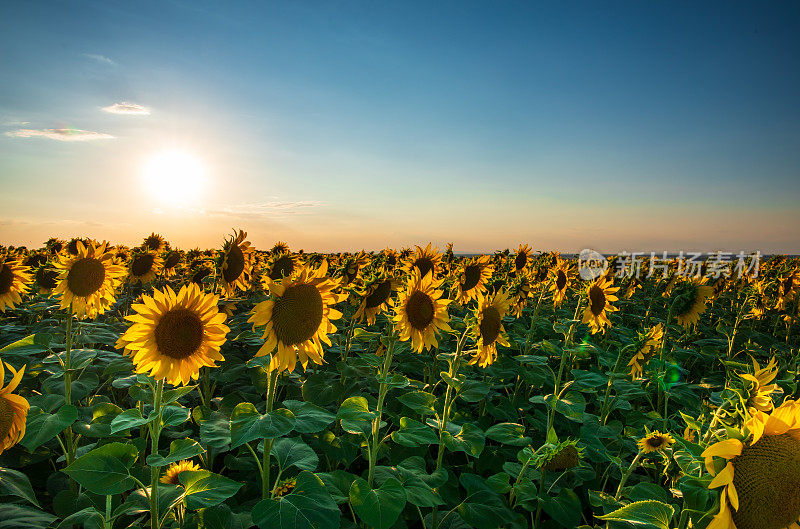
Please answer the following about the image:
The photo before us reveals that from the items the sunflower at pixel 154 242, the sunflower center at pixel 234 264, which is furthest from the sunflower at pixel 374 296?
the sunflower at pixel 154 242

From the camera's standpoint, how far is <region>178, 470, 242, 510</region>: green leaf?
2240 mm

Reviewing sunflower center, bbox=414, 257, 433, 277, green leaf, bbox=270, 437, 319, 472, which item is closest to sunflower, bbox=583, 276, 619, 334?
sunflower center, bbox=414, 257, 433, 277

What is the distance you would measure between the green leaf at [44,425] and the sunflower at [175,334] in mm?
555

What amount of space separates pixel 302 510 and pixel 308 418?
466 millimetres

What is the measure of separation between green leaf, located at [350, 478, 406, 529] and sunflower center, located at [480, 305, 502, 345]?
2016 millimetres

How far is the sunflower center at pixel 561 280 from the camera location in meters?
8.00

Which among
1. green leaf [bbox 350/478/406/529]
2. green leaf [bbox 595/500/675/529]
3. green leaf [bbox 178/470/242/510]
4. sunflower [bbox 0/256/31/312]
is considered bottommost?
green leaf [bbox 350/478/406/529]

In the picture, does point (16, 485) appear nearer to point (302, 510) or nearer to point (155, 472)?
point (155, 472)

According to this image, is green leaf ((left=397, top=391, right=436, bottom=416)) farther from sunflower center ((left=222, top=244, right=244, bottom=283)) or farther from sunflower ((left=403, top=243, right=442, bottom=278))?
sunflower ((left=403, top=243, right=442, bottom=278))

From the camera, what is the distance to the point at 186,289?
2.84 meters

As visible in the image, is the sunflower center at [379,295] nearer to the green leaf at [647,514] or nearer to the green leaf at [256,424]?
the green leaf at [256,424]

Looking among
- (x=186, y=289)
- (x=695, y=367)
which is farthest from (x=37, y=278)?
(x=695, y=367)

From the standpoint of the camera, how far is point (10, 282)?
5.88 metres

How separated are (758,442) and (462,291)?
18.1 ft
